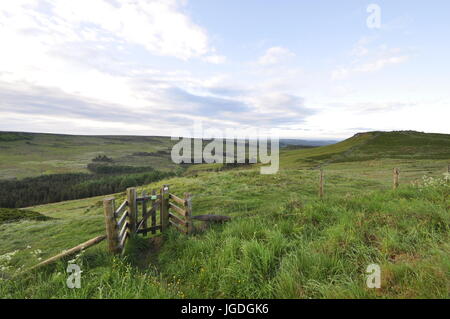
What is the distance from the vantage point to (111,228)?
5898 mm

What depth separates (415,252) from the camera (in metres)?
4.21

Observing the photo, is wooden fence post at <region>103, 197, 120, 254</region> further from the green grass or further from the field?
the green grass

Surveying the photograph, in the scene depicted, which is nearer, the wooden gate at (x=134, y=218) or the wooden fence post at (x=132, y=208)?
the wooden gate at (x=134, y=218)

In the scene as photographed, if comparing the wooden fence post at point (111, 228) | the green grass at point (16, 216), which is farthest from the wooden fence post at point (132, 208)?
the green grass at point (16, 216)

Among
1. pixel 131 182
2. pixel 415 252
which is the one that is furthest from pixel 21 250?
pixel 131 182

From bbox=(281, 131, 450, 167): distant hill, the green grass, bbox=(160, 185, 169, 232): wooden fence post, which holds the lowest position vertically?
the green grass

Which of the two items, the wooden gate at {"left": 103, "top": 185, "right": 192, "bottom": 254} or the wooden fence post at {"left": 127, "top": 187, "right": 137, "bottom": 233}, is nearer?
the wooden gate at {"left": 103, "top": 185, "right": 192, "bottom": 254}

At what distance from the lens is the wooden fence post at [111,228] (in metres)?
5.88

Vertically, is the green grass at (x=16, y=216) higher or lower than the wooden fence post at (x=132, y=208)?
lower

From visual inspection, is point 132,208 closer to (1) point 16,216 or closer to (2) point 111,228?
(2) point 111,228

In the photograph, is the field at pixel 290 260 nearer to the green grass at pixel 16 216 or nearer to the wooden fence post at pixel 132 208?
the wooden fence post at pixel 132 208

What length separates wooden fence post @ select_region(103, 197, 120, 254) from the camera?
5.88 meters

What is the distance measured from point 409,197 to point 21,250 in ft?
52.9

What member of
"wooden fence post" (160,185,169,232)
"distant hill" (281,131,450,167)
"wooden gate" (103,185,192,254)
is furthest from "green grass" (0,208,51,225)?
"distant hill" (281,131,450,167)
